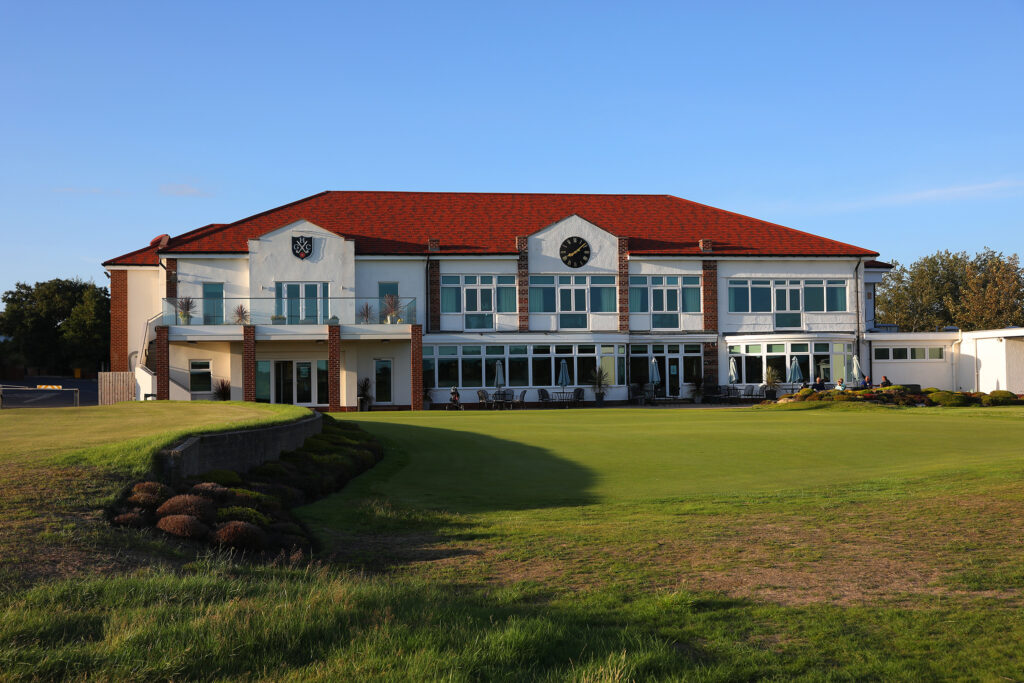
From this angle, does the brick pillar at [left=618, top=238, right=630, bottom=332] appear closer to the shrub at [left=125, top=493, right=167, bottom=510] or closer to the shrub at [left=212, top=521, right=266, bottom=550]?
the shrub at [left=125, top=493, right=167, bottom=510]

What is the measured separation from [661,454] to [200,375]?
2431 centimetres

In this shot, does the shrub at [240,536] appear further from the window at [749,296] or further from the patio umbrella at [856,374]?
the patio umbrella at [856,374]

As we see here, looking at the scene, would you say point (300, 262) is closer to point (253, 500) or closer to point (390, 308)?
point (390, 308)

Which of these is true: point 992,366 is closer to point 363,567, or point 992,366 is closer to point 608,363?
point 608,363

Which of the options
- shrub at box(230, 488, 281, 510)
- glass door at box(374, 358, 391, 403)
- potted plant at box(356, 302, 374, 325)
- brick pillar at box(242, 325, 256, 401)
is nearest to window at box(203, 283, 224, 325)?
brick pillar at box(242, 325, 256, 401)

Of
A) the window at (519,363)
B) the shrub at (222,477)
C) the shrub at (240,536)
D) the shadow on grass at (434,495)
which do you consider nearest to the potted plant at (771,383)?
the window at (519,363)

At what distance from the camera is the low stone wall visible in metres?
10.2

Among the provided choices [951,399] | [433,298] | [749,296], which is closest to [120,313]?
[433,298]

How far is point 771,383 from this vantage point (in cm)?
3550

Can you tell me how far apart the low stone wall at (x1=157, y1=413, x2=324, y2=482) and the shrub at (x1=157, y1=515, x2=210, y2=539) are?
173cm

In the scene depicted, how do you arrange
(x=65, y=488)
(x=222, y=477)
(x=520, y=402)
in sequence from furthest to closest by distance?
(x=520, y=402) < (x=222, y=477) < (x=65, y=488)

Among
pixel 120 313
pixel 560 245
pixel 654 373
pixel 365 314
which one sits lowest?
pixel 654 373

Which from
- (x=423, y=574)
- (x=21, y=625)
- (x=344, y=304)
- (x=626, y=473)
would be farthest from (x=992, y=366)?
(x=21, y=625)

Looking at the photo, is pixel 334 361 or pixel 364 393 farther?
pixel 364 393
